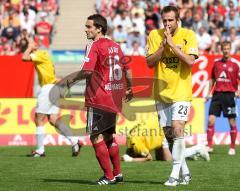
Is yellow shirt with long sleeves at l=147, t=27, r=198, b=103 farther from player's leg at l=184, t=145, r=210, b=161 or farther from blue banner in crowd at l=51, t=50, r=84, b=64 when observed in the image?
blue banner in crowd at l=51, t=50, r=84, b=64

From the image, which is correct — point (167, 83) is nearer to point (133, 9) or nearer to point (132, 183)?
point (132, 183)

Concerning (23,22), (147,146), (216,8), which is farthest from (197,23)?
(147,146)

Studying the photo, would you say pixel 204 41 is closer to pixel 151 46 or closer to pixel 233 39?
pixel 233 39

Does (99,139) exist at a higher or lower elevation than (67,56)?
lower

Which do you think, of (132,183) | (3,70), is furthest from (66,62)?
(132,183)

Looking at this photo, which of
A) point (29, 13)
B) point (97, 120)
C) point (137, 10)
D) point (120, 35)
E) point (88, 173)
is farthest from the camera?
point (137, 10)

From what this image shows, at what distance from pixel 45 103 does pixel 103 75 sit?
636 centimetres

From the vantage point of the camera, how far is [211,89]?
18.9 metres

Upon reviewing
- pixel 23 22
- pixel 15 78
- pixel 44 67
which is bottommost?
pixel 15 78

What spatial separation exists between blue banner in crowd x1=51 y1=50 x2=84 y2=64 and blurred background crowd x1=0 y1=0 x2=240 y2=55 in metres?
0.60

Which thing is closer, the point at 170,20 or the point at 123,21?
the point at 170,20

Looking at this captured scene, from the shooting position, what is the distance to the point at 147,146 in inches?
634

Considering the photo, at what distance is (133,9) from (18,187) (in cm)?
1969

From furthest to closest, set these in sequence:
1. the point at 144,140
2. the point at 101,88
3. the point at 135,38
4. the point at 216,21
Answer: the point at 216,21, the point at 135,38, the point at 144,140, the point at 101,88
